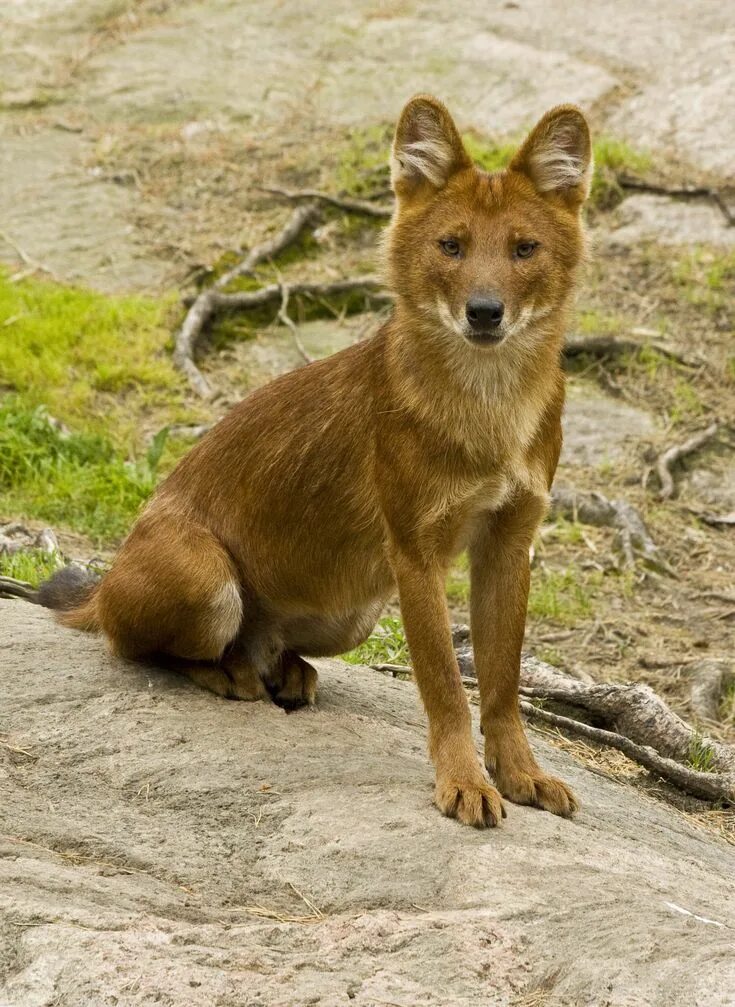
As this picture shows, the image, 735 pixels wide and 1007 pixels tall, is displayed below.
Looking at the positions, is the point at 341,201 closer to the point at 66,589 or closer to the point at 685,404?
the point at 685,404

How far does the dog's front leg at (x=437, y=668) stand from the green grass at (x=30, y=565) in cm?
258

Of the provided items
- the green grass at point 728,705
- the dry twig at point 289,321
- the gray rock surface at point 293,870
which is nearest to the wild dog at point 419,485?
the gray rock surface at point 293,870

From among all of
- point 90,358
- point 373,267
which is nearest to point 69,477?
point 90,358

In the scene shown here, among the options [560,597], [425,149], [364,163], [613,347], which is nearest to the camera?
[425,149]

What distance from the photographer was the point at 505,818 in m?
4.64

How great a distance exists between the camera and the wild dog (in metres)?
4.96

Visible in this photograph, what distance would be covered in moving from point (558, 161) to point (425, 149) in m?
0.50

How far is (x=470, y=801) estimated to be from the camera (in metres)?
4.58

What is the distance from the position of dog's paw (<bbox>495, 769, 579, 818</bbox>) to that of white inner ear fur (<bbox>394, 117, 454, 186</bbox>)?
220 cm

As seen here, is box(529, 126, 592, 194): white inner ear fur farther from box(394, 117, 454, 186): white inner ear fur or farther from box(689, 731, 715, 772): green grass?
box(689, 731, 715, 772): green grass

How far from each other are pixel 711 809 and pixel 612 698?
0.73 m

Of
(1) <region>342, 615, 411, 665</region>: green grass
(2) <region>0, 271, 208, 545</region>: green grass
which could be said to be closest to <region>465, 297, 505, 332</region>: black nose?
(1) <region>342, 615, 411, 665</region>: green grass

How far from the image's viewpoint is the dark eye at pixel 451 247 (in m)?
5.07

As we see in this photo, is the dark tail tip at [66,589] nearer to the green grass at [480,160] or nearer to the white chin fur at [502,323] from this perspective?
the white chin fur at [502,323]
